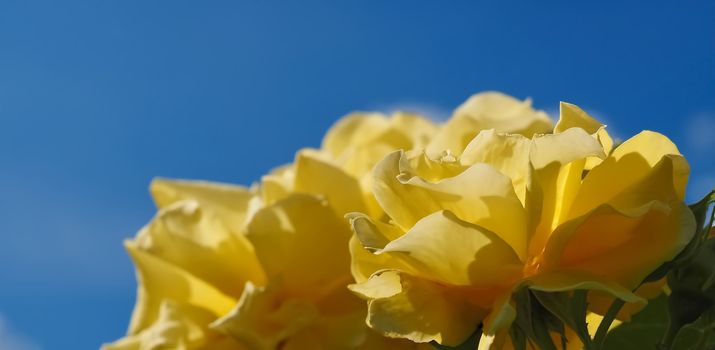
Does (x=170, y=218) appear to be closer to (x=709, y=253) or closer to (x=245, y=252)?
(x=245, y=252)

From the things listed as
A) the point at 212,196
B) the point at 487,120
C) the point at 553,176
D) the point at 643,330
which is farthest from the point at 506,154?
the point at 212,196

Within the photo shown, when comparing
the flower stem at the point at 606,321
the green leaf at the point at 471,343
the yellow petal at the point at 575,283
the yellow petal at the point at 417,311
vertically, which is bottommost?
the flower stem at the point at 606,321

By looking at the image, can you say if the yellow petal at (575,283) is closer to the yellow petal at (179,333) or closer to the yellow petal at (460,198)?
the yellow petal at (460,198)

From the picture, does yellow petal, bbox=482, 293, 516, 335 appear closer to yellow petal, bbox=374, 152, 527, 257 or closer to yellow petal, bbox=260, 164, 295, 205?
yellow petal, bbox=374, 152, 527, 257

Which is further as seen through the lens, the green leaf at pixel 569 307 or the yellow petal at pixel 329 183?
the yellow petal at pixel 329 183

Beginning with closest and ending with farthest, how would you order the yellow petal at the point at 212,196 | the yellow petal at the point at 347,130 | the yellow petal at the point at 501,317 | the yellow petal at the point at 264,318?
1. the yellow petal at the point at 501,317
2. the yellow petal at the point at 264,318
3. the yellow petal at the point at 212,196
4. the yellow petal at the point at 347,130

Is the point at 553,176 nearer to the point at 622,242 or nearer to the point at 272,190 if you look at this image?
the point at 622,242

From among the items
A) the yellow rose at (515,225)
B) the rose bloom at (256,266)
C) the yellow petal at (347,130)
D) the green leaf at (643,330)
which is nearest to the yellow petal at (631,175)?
the yellow rose at (515,225)
